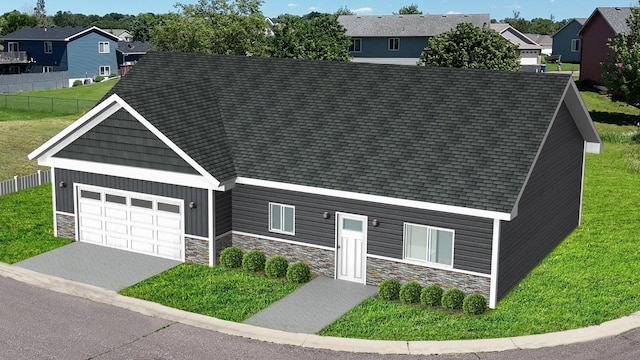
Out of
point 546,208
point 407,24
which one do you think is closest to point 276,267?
point 546,208

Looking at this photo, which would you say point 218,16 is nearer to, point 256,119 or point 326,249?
point 256,119

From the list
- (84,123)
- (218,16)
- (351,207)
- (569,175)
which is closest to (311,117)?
(351,207)

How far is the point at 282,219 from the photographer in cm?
2377

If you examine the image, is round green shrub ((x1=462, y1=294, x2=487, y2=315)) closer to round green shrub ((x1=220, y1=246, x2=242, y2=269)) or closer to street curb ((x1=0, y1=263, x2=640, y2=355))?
street curb ((x1=0, y1=263, x2=640, y2=355))

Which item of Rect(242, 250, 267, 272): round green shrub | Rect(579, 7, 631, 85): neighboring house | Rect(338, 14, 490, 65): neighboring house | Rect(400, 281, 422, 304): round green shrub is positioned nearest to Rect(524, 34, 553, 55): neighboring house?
Rect(338, 14, 490, 65): neighboring house

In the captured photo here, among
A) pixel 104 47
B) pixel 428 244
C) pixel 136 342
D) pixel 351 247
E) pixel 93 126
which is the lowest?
pixel 136 342

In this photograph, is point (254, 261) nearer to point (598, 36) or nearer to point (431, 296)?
point (431, 296)

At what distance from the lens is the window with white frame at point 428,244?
21.3 metres

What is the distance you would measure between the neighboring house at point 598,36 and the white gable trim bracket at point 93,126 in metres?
53.3

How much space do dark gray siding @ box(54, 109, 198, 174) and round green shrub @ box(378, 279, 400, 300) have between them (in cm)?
661

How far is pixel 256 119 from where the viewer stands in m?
26.0

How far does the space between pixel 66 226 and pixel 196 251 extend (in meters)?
5.57

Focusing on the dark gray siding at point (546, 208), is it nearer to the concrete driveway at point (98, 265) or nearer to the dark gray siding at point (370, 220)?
the dark gray siding at point (370, 220)

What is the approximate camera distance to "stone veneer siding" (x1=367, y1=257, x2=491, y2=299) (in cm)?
2103
